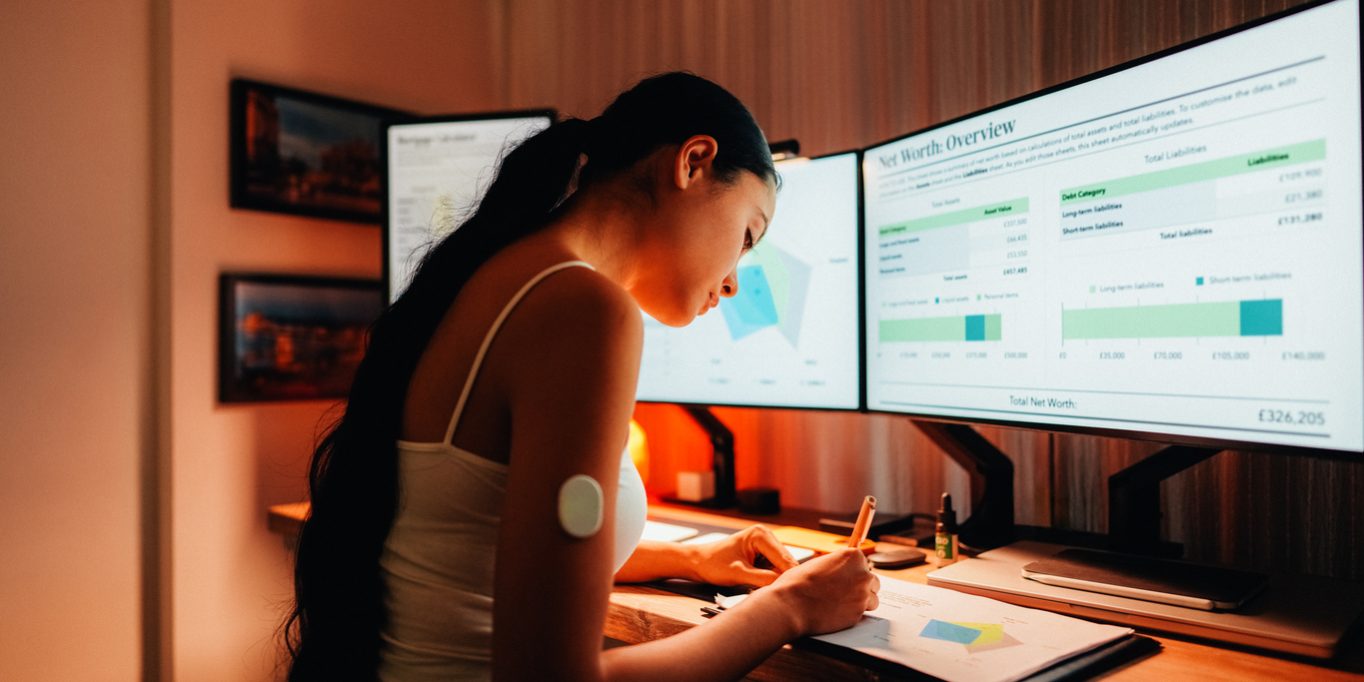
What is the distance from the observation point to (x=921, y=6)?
1.43 metres

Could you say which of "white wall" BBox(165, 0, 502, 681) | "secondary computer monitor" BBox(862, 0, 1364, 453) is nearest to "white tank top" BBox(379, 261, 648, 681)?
"secondary computer monitor" BBox(862, 0, 1364, 453)

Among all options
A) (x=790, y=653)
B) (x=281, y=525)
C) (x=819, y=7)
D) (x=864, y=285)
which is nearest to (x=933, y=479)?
(x=864, y=285)

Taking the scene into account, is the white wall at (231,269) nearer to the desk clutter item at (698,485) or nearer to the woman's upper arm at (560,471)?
the desk clutter item at (698,485)

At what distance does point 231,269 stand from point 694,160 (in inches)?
55.0

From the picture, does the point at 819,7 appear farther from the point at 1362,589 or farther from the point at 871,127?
the point at 1362,589

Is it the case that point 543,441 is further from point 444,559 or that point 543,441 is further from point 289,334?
point 289,334

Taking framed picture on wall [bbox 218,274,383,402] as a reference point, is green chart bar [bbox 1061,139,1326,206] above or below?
above

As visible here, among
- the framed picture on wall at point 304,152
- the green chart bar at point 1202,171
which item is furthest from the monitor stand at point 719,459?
the framed picture on wall at point 304,152

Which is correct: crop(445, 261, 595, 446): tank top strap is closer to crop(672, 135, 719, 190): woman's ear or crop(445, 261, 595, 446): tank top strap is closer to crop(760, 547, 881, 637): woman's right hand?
crop(672, 135, 719, 190): woman's ear

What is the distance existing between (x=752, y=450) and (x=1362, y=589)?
40.1 inches

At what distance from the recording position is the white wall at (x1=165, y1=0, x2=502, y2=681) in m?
1.74

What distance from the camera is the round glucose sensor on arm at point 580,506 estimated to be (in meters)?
0.59

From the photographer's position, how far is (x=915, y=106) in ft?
4.72

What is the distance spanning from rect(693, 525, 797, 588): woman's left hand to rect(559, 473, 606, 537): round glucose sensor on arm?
1.29 feet
